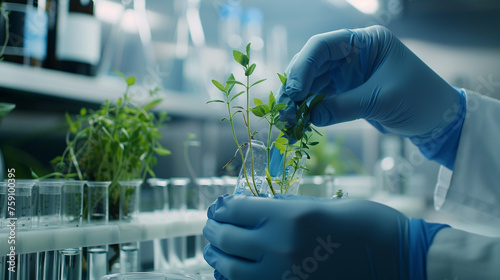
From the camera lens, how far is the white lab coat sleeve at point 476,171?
3.91ft

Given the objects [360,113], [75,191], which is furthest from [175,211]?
[360,113]

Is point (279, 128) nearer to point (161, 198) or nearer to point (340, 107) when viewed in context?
point (340, 107)

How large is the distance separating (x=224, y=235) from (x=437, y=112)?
73 cm

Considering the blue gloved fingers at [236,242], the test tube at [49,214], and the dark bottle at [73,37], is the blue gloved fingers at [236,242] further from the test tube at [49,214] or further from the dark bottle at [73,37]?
the dark bottle at [73,37]

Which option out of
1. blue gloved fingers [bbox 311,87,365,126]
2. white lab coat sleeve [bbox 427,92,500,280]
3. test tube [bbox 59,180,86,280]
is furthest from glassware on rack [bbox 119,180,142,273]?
white lab coat sleeve [bbox 427,92,500,280]

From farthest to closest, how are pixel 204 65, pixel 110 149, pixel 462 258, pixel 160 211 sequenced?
1. pixel 204 65
2. pixel 160 211
3. pixel 110 149
4. pixel 462 258

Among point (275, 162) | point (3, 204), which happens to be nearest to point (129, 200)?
point (3, 204)

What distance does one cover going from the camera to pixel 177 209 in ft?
3.87

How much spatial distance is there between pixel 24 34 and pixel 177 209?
0.63m

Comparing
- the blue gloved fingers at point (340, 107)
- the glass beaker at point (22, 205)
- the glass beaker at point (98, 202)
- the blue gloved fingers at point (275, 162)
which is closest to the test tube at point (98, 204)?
the glass beaker at point (98, 202)

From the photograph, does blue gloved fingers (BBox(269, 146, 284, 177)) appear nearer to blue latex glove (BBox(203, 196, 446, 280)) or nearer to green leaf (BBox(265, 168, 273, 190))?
green leaf (BBox(265, 168, 273, 190))

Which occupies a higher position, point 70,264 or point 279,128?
point 279,128

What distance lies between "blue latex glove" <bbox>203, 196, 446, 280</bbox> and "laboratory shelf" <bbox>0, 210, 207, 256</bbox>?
11.7 inches

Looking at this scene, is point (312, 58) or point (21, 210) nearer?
point (21, 210)
